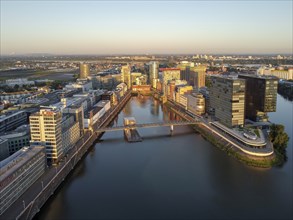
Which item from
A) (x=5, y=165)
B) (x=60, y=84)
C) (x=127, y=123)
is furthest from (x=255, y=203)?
(x=60, y=84)

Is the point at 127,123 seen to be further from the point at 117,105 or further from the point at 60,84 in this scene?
the point at 60,84

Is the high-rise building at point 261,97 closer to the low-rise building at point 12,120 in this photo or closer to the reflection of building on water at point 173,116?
the reflection of building on water at point 173,116

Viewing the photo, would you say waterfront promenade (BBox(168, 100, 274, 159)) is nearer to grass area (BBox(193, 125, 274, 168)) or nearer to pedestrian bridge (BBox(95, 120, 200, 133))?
grass area (BBox(193, 125, 274, 168))

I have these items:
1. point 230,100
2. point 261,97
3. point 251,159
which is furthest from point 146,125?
point 261,97

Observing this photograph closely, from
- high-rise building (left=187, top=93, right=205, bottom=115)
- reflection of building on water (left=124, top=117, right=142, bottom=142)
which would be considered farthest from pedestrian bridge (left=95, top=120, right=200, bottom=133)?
high-rise building (left=187, top=93, right=205, bottom=115)

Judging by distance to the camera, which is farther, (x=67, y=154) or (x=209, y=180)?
(x=67, y=154)

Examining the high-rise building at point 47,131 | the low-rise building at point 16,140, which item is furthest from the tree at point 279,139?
the low-rise building at point 16,140
